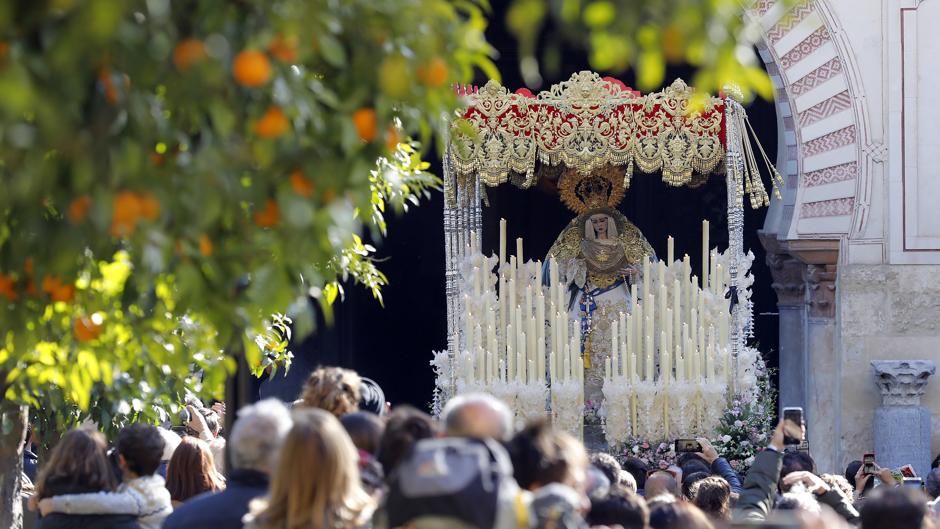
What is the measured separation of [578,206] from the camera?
Answer: 1245cm

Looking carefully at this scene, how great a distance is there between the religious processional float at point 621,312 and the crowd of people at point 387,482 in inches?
159

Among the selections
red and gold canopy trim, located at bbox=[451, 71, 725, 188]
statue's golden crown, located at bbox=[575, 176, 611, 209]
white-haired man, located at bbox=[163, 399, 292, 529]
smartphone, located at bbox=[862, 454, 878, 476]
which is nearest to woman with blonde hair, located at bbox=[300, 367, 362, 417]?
white-haired man, located at bbox=[163, 399, 292, 529]

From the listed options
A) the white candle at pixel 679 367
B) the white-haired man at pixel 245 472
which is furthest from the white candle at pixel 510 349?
the white-haired man at pixel 245 472

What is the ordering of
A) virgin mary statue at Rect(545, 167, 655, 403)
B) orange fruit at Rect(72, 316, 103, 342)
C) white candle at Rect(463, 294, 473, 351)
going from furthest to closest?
virgin mary statue at Rect(545, 167, 655, 403), white candle at Rect(463, 294, 473, 351), orange fruit at Rect(72, 316, 103, 342)

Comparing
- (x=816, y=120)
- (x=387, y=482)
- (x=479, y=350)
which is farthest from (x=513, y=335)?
(x=387, y=482)

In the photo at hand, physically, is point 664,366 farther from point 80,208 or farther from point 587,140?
point 80,208

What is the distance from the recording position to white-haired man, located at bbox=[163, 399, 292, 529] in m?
4.45

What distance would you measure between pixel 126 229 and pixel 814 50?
30.2ft

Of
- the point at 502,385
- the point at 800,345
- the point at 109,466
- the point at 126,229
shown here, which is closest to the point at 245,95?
the point at 126,229

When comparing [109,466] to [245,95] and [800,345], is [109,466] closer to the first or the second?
[245,95]

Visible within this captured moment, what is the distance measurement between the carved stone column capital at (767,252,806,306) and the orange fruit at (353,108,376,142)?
9.28m

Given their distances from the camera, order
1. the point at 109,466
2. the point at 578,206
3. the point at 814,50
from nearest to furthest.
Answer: the point at 109,466
the point at 814,50
the point at 578,206

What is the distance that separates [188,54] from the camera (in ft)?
10.1

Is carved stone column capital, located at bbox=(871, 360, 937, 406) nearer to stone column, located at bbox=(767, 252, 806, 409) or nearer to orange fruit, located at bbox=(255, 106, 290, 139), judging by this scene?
stone column, located at bbox=(767, 252, 806, 409)
